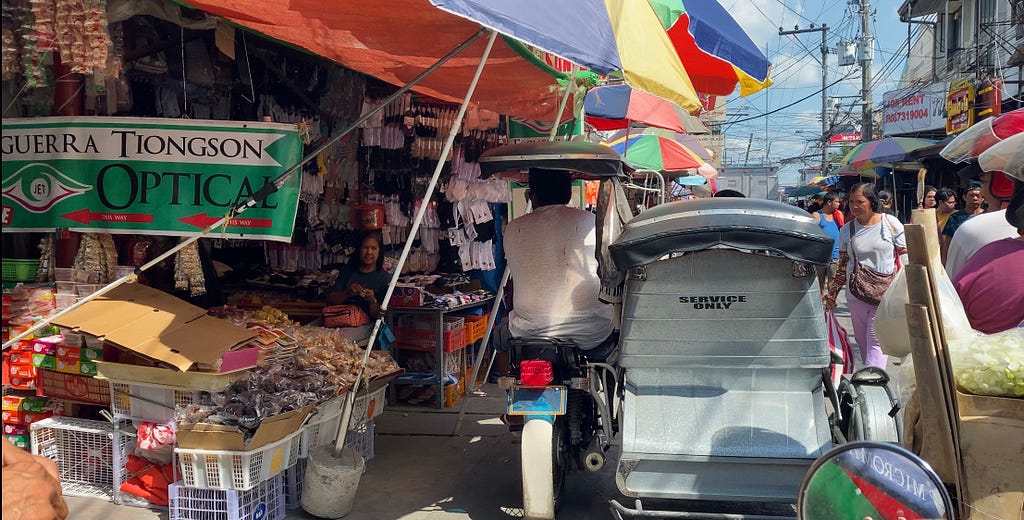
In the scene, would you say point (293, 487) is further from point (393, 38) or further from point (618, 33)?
point (618, 33)

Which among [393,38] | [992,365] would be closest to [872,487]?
[992,365]

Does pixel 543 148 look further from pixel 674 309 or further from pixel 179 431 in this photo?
pixel 179 431

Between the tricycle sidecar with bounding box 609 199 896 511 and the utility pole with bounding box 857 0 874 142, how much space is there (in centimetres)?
3135

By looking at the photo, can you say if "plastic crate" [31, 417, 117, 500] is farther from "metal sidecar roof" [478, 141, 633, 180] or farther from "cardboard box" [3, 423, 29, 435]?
"metal sidecar roof" [478, 141, 633, 180]

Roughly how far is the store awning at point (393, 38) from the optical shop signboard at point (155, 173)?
26.1 inches

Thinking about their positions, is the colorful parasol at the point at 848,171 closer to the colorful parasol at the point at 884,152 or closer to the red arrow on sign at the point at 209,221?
the colorful parasol at the point at 884,152

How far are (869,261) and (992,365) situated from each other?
468 cm

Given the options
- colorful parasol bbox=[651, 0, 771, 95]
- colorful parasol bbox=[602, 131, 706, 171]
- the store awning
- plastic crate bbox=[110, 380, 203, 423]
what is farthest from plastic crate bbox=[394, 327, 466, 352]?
colorful parasol bbox=[602, 131, 706, 171]

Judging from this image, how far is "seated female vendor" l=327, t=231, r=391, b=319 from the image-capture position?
6.36 metres

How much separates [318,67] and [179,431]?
3.51 m

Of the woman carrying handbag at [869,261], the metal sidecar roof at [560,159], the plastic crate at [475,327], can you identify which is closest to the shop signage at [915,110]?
the woman carrying handbag at [869,261]

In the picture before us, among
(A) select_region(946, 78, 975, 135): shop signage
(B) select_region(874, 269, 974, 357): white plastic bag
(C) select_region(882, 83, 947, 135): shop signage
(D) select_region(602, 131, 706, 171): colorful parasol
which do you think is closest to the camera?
(B) select_region(874, 269, 974, 357): white plastic bag

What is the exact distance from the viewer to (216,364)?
446 centimetres

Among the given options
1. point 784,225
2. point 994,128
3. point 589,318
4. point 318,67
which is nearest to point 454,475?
point 589,318
